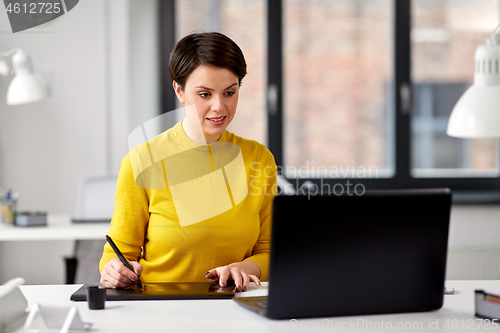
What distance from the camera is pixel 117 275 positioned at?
1.20 m

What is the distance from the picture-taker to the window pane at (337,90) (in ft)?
11.2

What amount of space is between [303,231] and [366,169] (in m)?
2.63

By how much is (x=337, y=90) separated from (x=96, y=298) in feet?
8.73

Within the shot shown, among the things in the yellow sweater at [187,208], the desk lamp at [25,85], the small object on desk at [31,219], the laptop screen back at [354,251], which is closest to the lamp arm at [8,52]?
the desk lamp at [25,85]

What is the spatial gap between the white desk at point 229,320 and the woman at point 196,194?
0.26 metres

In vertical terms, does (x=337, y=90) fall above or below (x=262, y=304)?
above

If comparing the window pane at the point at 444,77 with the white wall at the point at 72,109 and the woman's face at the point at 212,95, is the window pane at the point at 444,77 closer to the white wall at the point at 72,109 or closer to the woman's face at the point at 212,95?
the white wall at the point at 72,109

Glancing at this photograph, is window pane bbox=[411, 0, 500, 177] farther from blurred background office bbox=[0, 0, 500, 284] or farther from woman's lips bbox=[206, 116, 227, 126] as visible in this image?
woman's lips bbox=[206, 116, 227, 126]

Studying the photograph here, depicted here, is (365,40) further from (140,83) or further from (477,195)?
(140,83)

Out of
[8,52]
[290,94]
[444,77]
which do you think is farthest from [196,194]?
[444,77]

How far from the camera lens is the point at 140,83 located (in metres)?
3.40

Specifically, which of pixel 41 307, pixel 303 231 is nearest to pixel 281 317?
pixel 303 231

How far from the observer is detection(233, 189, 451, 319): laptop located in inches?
35.8

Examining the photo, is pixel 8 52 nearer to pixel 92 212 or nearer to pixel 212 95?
pixel 92 212
